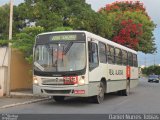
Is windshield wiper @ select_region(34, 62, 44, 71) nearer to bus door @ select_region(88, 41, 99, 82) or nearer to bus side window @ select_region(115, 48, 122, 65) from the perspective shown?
bus door @ select_region(88, 41, 99, 82)

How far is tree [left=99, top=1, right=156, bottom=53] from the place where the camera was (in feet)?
142

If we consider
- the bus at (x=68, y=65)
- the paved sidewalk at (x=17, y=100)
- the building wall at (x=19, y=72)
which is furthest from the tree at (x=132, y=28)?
the bus at (x=68, y=65)

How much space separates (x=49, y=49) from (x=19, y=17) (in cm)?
1425

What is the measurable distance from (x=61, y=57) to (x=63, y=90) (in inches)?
53.9

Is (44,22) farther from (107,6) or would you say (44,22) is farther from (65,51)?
(107,6)

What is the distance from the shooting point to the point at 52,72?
17.5m

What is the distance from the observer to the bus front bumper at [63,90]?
675 inches

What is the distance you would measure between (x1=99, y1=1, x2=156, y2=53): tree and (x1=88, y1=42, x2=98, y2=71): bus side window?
2240 centimetres

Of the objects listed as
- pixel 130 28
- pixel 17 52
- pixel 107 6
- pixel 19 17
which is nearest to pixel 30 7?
pixel 19 17

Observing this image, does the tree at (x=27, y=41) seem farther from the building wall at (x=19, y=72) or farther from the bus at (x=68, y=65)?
the bus at (x=68, y=65)

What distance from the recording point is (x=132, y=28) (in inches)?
1720

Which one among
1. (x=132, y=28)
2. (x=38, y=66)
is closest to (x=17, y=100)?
(x=38, y=66)

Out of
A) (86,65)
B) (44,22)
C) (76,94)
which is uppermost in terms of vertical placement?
(44,22)

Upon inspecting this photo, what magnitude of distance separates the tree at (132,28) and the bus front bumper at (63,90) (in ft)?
77.9
